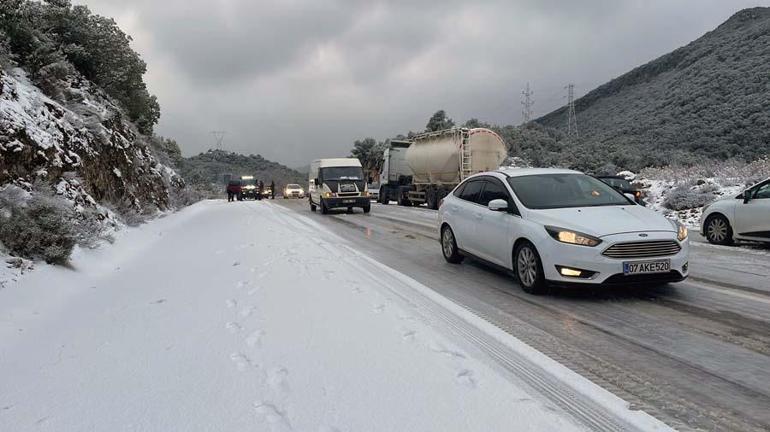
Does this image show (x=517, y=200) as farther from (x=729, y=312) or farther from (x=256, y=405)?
(x=256, y=405)

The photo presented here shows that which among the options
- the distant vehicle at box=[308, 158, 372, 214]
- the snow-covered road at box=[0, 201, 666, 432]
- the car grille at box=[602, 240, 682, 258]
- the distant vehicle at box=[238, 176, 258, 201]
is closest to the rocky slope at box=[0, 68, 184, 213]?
the snow-covered road at box=[0, 201, 666, 432]

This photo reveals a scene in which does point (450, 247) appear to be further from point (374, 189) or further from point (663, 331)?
point (374, 189)

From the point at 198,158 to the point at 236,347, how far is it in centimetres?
12808

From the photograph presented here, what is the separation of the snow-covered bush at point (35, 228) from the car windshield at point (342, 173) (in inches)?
626

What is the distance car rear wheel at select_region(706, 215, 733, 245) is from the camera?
1107 centimetres

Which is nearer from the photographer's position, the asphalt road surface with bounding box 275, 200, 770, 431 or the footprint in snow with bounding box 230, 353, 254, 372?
the asphalt road surface with bounding box 275, 200, 770, 431

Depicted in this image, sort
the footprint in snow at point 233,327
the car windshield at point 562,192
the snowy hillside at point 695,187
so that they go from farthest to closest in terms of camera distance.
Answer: the snowy hillside at point 695,187, the car windshield at point 562,192, the footprint in snow at point 233,327

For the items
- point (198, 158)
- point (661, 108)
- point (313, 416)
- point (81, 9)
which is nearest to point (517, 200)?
point (313, 416)

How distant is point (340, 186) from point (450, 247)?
561 inches

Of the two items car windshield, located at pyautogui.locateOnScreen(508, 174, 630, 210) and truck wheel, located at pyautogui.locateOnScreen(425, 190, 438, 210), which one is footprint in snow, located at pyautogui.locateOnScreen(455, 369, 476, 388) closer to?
car windshield, located at pyautogui.locateOnScreen(508, 174, 630, 210)

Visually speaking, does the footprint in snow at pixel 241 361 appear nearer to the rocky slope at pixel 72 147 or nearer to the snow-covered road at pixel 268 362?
the snow-covered road at pixel 268 362

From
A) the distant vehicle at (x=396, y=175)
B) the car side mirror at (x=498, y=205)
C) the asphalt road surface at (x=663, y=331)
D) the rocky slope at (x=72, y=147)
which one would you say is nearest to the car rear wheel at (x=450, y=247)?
the asphalt road surface at (x=663, y=331)

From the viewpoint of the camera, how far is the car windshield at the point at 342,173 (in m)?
23.3

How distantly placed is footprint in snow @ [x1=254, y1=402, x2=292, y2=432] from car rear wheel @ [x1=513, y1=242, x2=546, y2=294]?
408cm
